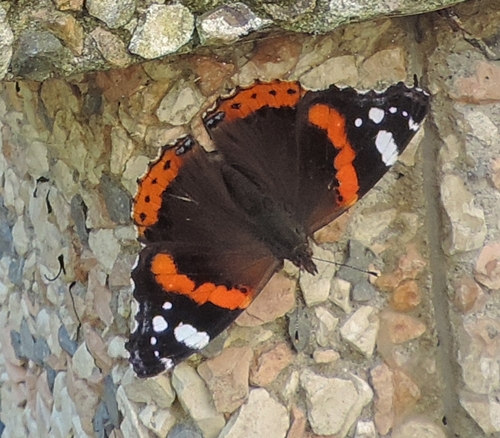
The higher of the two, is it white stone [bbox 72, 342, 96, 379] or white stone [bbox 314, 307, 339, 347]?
white stone [bbox 314, 307, 339, 347]

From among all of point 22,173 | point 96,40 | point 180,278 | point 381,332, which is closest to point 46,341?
point 22,173

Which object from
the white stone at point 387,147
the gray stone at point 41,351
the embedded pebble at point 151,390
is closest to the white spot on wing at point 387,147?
the white stone at point 387,147

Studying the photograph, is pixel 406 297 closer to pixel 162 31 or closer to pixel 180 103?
pixel 180 103

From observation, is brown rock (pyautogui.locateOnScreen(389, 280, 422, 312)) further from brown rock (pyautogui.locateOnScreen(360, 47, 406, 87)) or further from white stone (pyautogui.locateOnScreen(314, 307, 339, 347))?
brown rock (pyautogui.locateOnScreen(360, 47, 406, 87))

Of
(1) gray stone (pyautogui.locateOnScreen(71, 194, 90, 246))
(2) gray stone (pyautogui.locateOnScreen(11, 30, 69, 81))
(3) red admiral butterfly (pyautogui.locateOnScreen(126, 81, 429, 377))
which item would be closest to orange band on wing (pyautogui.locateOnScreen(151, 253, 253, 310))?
(3) red admiral butterfly (pyautogui.locateOnScreen(126, 81, 429, 377))

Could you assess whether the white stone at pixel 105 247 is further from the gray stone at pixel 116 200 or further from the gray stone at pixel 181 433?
Result: the gray stone at pixel 181 433

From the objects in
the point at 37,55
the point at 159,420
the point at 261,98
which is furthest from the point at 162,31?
the point at 159,420
